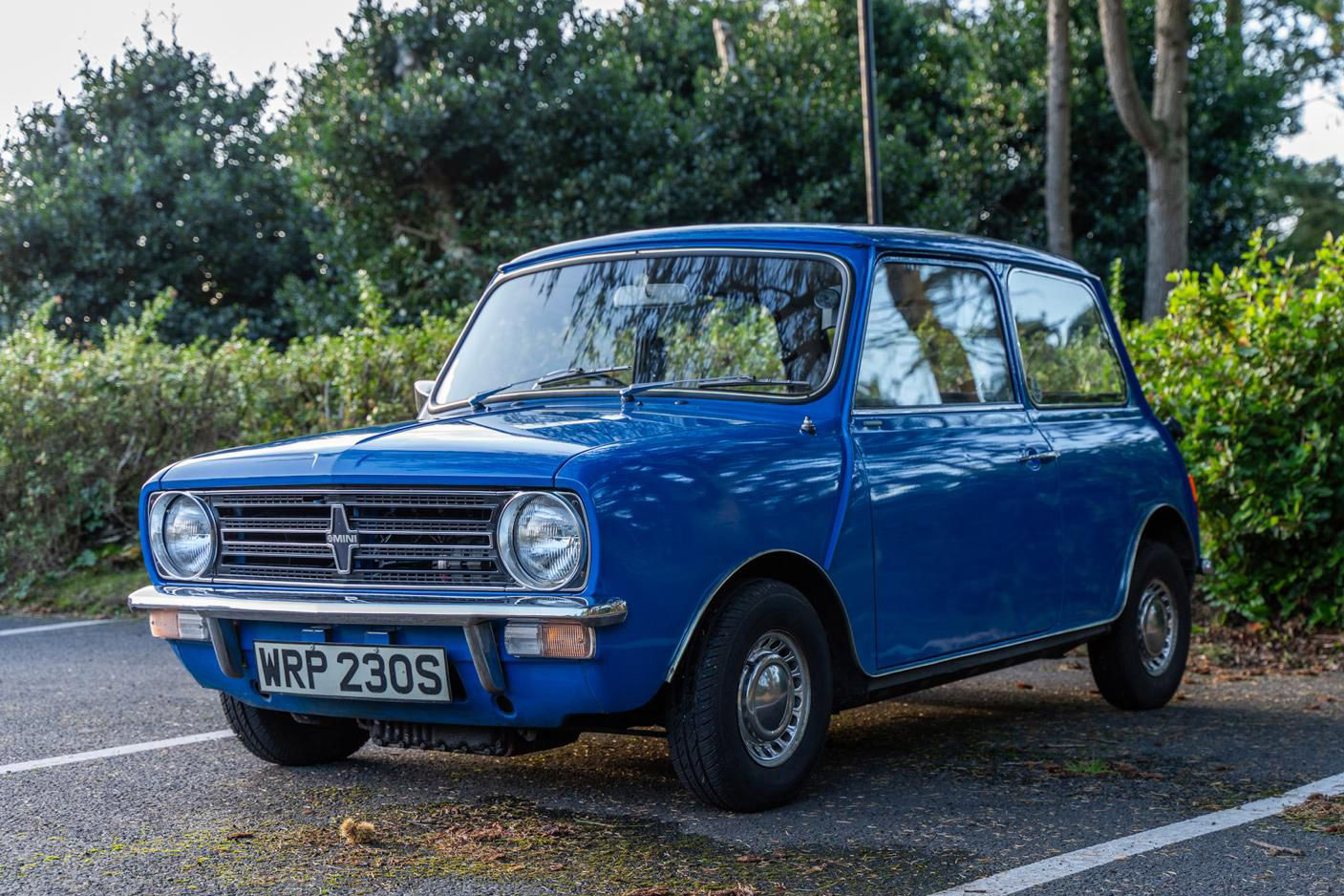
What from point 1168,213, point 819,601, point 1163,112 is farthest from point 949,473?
point 1168,213

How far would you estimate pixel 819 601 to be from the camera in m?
4.82

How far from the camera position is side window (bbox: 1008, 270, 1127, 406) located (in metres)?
6.11

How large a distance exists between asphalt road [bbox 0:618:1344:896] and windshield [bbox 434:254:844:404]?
51.9 inches

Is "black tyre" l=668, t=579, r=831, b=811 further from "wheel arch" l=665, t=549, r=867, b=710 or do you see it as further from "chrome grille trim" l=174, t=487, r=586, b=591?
"chrome grille trim" l=174, t=487, r=586, b=591

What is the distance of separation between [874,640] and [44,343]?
8558 mm

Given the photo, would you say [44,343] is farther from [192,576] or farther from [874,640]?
[874,640]

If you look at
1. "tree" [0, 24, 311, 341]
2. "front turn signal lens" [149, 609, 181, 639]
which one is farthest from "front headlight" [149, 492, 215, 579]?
"tree" [0, 24, 311, 341]

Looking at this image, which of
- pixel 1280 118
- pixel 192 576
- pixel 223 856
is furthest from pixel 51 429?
pixel 1280 118

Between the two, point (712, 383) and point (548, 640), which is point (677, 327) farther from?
point (548, 640)

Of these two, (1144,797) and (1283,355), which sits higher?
(1283,355)

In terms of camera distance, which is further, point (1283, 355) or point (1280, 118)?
point (1280, 118)

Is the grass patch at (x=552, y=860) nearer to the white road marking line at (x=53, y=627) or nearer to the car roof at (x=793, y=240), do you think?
the car roof at (x=793, y=240)

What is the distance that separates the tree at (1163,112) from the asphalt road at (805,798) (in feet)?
28.0

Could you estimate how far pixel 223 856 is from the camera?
411 centimetres
